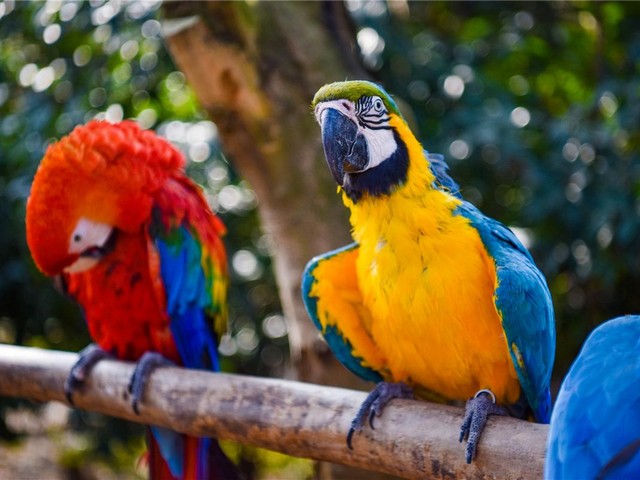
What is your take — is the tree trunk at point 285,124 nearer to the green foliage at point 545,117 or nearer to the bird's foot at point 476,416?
the green foliage at point 545,117

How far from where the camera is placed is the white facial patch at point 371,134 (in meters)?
1.31

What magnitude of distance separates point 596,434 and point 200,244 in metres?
1.26

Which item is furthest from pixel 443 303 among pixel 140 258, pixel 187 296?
pixel 140 258

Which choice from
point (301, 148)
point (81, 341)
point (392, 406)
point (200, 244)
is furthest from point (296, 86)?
point (81, 341)

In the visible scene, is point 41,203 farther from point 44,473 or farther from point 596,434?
point 44,473

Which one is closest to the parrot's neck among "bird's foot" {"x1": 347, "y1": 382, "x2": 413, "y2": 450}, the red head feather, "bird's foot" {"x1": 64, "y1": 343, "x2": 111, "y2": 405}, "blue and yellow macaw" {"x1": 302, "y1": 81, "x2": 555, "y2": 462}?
"blue and yellow macaw" {"x1": 302, "y1": 81, "x2": 555, "y2": 462}

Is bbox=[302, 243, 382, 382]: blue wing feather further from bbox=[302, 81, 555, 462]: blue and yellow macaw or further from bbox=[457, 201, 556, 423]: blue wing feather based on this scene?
bbox=[457, 201, 556, 423]: blue wing feather

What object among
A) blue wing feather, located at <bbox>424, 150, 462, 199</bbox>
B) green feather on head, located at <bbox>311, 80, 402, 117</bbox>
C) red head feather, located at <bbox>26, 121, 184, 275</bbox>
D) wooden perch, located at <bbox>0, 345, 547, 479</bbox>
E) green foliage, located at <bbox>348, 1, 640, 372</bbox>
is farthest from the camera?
green foliage, located at <bbox>348, 1, 640, 372</bbox>

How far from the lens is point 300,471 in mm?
4043

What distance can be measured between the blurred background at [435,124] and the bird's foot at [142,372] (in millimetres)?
762

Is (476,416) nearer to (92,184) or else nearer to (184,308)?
Answer: (184,308)

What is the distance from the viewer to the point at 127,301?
75.5 inches

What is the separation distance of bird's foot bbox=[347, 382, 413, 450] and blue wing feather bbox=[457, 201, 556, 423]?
0.83 ft

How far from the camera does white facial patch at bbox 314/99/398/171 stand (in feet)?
4.30
